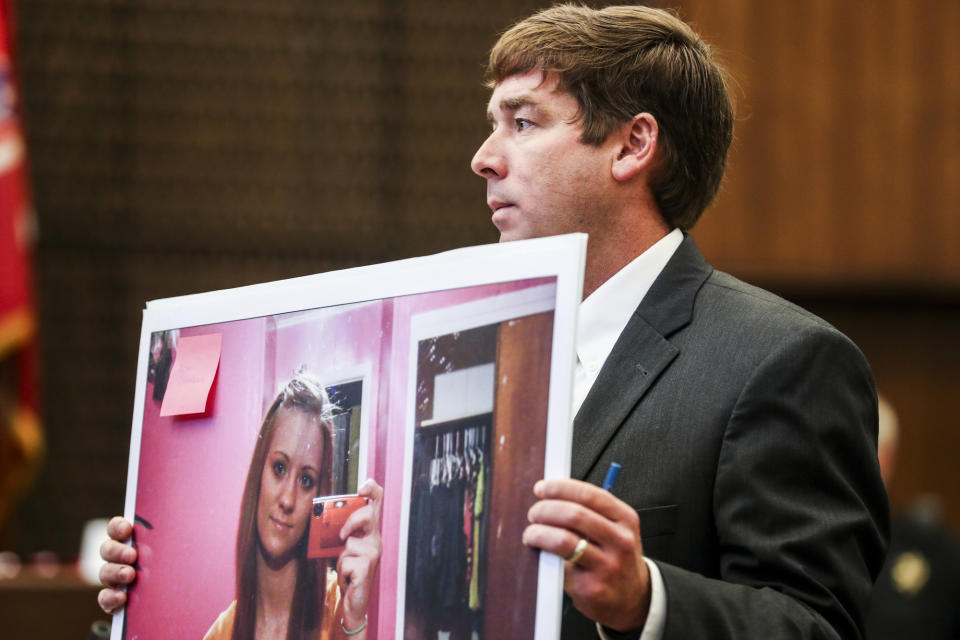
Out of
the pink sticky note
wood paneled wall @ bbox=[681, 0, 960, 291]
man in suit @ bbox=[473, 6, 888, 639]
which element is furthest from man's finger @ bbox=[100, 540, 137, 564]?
wood paneled wall @ bbox=[681, 0, 960, 291]

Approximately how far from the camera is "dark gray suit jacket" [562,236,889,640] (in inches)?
54.7

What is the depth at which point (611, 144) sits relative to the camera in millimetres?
1787

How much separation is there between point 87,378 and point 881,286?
145 inches

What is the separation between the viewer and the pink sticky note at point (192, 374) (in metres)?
1.58

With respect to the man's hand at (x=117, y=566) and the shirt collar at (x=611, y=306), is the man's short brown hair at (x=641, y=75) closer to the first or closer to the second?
the shirt collar at (x=611, y=306)

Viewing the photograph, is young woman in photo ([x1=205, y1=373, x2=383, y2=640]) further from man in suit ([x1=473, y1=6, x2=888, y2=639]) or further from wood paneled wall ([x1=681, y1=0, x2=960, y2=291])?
wood paneled wall ([x1=681, y1=0, x2=960, y2=291])

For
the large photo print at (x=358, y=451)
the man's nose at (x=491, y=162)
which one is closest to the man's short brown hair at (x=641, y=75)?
the man's nose at (x=491, y=162)

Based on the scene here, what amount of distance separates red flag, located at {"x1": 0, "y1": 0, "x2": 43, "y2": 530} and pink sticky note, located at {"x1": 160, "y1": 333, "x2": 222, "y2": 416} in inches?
104

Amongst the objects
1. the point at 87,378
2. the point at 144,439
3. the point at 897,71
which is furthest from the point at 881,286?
the point at 144,439

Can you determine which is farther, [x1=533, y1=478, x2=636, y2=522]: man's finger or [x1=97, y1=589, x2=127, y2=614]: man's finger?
[x1=97, y1=589, x2=127, y2=614]: man's finger

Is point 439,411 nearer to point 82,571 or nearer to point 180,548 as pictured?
point 180,548

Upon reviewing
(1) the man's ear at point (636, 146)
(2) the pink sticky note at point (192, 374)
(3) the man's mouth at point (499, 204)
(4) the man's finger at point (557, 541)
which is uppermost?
(1) the man's ear at point (636, 146)

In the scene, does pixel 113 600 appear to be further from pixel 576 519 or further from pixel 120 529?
pixel 576 519

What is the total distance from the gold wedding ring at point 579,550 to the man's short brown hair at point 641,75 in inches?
30.1
